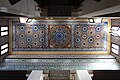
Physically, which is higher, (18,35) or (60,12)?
(60,12)

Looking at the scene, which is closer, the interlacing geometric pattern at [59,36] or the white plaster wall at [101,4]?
the white plaster wall at [101,4]

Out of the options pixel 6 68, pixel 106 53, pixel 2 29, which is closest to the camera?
pixel 6 68

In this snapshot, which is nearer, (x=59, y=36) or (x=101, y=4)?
(x=101, y=4)

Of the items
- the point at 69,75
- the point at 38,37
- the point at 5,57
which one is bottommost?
the point at 69,75

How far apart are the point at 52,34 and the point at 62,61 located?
1.35m

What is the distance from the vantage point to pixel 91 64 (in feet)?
23.0

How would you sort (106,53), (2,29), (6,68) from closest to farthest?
(6,68)
(2,29)
(106,53)

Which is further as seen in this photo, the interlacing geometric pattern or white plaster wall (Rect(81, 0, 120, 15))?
the interlacing geometric pattern

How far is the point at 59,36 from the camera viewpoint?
8102 millimetres

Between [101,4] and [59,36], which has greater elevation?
[101,4]

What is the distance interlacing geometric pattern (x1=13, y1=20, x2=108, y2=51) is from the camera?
8016 millimetres

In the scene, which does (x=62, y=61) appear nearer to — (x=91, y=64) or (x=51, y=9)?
(x=91, y=64)

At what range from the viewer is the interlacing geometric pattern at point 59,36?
802 centimetres

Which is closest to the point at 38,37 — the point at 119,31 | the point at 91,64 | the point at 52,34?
the point at 52,34
